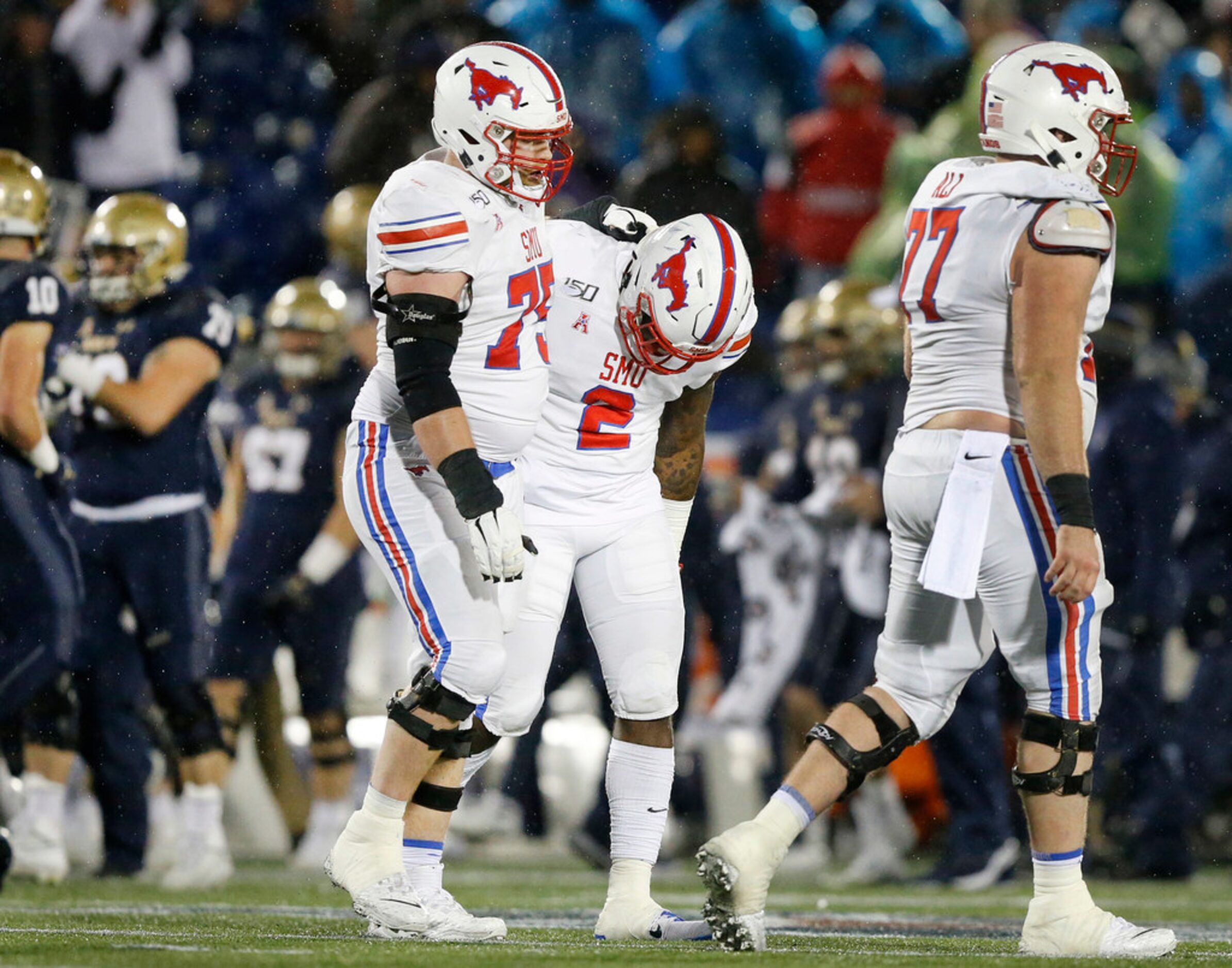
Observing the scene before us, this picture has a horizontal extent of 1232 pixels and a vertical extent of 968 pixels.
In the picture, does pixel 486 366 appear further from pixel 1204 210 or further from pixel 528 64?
pixel 1204 210

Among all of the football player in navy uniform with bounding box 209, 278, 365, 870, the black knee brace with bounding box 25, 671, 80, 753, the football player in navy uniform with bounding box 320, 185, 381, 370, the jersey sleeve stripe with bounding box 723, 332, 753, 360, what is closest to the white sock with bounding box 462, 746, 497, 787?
the jersey sleeve stripe with bounding box 723, 332, 753, 360

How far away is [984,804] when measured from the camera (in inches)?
285

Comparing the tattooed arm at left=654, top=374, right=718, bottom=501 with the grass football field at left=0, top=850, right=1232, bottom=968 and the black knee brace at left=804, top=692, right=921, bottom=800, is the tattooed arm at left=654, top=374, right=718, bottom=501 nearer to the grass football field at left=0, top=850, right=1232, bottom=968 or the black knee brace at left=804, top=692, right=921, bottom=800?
the black knee brace at left=804, top=692, right=921, bottom=800

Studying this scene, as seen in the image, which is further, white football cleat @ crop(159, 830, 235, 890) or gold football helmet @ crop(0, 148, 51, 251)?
white football cleat @ crop(159, 830, 235, 890)

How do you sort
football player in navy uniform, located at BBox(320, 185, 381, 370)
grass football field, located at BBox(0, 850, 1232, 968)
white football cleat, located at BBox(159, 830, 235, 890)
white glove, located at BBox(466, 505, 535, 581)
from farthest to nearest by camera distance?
1. football player in navy uniform, located at BBox(320, 185, 381, 370)
2. white football cleat, located at BBox(159, 830, 235, 890)
3. white glove, located at BBox(466, 505, 535, 581)
4. grass football field, located at BBox(0, 850, 1232, 968)

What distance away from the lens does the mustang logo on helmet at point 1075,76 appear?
4523 mm

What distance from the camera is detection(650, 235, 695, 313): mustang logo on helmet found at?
4.61 meters

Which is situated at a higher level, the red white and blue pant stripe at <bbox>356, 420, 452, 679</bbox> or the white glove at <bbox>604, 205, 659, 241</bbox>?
the white glove at <bbox>604, 205, 659, 241</bbox>

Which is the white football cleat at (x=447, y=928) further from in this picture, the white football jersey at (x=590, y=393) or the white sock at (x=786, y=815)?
the white football jersey at (x=590, y=393)

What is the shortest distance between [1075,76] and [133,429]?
363 cm

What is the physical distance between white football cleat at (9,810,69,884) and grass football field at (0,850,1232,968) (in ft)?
0.36

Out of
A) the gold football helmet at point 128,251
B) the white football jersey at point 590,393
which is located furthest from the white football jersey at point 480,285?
the gold football helmet at point 128,251

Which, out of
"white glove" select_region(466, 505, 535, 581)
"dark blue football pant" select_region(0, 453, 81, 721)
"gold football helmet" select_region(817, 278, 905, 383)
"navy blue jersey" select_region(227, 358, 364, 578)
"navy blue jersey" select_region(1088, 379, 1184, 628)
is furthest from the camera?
"gold football helmet" select_region(817, 278, 905, 383)

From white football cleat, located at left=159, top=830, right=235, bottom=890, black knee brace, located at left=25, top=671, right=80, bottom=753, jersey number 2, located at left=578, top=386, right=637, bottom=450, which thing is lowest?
white football cleat, located at left=159, top=830, right=235, bottom=890
